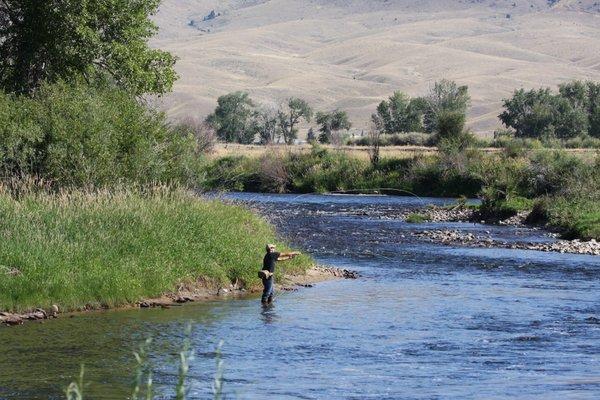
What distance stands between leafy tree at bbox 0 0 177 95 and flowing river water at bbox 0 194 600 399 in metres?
10.8

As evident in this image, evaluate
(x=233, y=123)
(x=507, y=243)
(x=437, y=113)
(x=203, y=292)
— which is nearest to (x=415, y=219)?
(x=507, y=243)

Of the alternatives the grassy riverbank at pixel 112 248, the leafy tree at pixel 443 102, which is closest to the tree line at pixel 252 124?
the leafy tree at pixel 443 102

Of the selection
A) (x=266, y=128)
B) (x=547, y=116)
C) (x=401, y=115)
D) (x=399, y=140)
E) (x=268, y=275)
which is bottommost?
(x=268, y=275)

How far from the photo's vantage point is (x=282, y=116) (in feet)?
448

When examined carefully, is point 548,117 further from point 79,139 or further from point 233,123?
point 79,139

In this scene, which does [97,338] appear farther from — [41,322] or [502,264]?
[502,264]

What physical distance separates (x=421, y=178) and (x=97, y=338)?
55216 millimetres

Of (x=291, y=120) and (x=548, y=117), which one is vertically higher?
(x=548, y=117)

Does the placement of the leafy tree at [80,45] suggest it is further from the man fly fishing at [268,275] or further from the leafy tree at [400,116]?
the leafy tree at [400,116]

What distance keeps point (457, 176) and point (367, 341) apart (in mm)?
51926

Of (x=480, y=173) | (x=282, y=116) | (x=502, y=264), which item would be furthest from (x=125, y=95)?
(x=282, y=116)

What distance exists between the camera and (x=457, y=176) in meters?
73.2

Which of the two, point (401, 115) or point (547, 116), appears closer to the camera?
point (547, 116)

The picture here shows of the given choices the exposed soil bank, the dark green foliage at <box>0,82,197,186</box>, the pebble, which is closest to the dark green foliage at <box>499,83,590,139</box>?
the pebble
